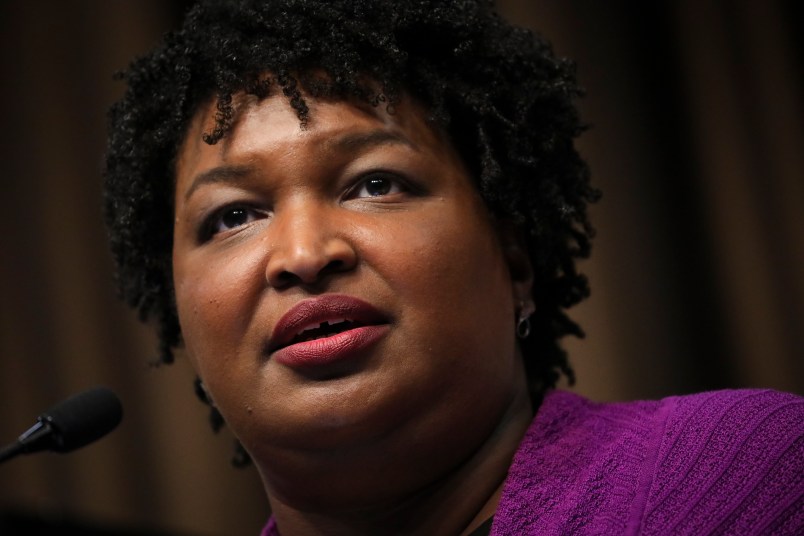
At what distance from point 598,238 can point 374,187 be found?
1171 millimetres

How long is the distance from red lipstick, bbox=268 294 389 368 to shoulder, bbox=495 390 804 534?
0.29m

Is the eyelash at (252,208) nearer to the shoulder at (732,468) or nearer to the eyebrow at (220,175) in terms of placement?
the eyebrow at (220,175)

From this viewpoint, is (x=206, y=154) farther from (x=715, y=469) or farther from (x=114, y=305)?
(x=114, y=305)

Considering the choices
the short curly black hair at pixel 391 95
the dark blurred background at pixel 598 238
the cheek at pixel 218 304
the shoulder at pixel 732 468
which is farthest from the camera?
the dark blurred background at pixel 598 238

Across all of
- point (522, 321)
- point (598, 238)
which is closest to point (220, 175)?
point (522, 321)

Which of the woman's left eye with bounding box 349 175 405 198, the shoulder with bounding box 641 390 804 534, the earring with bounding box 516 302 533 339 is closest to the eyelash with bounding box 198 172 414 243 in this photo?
the woman's left eye with bounding box 349 175 405 198

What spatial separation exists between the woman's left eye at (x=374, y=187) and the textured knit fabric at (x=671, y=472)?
0.42 meters

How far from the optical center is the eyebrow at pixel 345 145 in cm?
150

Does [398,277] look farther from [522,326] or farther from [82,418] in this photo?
[82,418]

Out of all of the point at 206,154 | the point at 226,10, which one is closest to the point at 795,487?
the point at 206,154

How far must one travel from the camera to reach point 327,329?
4.70ft

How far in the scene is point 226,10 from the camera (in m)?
1.71

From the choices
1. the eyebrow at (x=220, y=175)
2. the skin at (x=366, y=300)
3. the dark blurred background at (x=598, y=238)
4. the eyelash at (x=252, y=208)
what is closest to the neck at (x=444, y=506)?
the skin at (x=366, y=300)

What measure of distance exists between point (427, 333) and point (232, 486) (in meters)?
1.76
